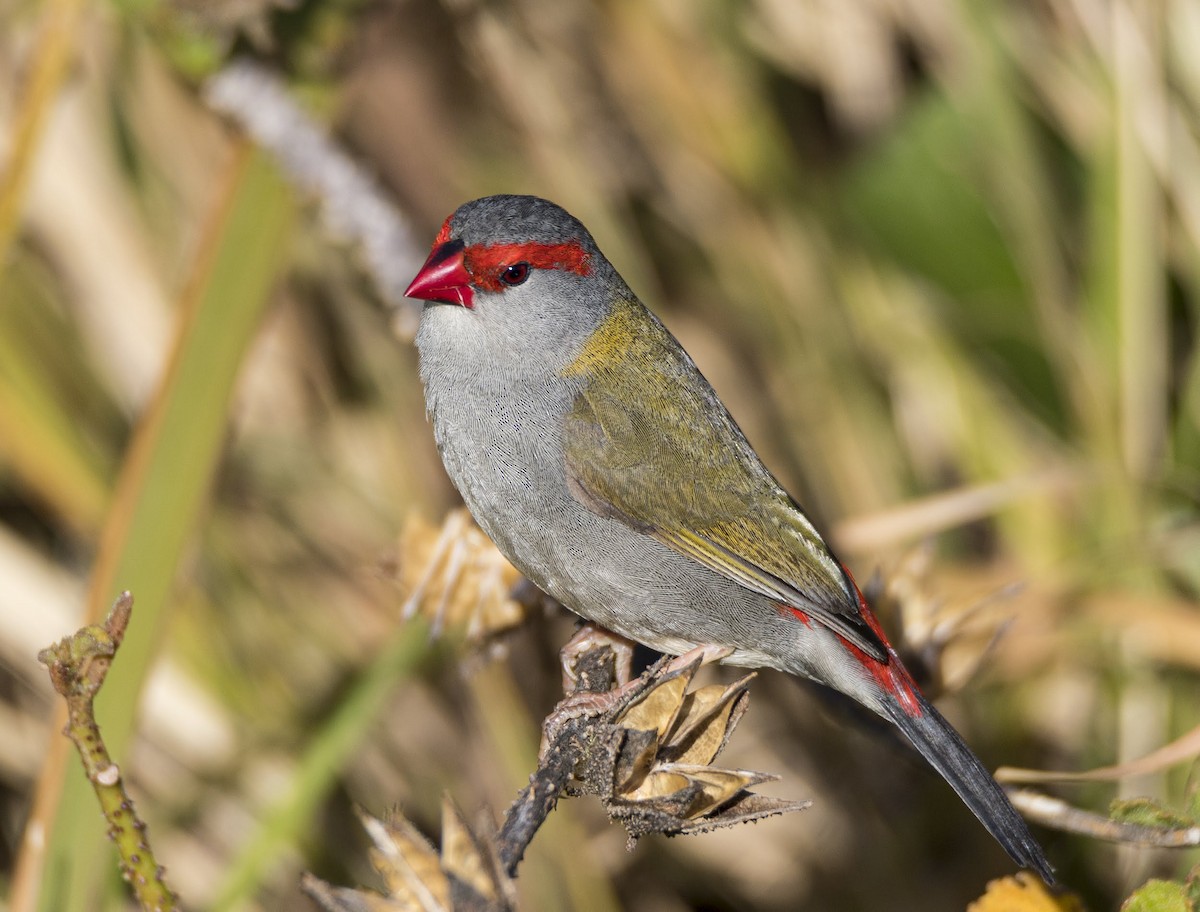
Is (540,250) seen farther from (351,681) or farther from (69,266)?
(69,266)

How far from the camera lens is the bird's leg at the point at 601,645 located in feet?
7.93

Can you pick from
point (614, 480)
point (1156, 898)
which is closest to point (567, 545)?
point (614, 480)

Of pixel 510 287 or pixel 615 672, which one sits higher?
pixel 510 287

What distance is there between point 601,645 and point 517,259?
0.78 metres

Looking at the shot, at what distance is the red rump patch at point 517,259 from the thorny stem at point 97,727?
1.39 meters

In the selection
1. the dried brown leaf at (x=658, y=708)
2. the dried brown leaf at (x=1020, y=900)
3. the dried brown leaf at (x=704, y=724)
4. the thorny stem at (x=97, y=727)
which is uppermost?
the thorny stem at (x=97, y=727)

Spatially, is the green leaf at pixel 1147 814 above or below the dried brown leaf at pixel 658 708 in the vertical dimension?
below

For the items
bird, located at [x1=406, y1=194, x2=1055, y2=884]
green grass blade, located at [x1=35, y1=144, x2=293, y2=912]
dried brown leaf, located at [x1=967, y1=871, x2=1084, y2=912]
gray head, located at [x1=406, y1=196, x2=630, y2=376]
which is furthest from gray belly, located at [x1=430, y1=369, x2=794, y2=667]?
dried brown leaf, located at [x1=967, y1=871, x2=1084, y2=912]

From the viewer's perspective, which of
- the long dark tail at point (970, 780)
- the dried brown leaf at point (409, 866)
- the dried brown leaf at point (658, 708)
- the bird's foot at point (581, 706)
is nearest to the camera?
the dried brown leaf at point (409, 866)

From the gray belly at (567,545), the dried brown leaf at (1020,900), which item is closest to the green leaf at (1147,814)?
the dried brown leaf at (1020,900)

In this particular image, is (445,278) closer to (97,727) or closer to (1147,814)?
(97,727)

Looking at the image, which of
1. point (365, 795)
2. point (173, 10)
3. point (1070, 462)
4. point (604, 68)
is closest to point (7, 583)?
point (365, 795)

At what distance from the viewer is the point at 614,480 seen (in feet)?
7.76

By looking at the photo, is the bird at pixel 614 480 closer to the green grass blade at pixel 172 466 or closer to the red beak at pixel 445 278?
the red beak at pixel 445 278
